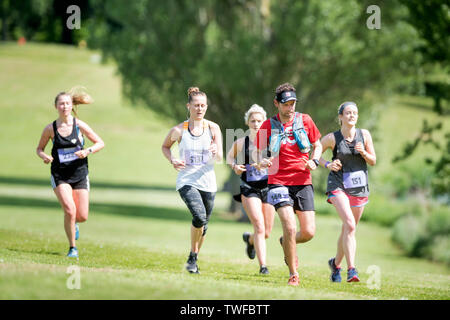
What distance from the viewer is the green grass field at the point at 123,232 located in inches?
312

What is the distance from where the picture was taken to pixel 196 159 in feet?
33.1

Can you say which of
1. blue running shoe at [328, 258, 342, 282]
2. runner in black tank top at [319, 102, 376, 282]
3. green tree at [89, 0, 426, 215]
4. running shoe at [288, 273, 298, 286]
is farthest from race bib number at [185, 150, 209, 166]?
green tree at [89, 0, 426, 215]

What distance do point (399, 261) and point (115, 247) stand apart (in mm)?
13668

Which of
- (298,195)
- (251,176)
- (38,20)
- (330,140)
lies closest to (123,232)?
(251,176)

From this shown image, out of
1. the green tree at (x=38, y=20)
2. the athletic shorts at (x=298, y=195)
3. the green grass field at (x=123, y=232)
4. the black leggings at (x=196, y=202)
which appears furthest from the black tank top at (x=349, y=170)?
the green tree at (x=38, y=20)

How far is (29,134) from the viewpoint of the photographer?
208 ft

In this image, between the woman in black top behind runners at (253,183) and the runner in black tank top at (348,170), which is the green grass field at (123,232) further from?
the runner in black tank top at (348,170)

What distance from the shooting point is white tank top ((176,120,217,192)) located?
10062mm

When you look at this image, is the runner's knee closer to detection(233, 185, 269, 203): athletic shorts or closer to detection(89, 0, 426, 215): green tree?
detection(233, 185, 269, 203): athletic shorts

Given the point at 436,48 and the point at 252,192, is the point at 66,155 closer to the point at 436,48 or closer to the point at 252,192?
the point at 252,192

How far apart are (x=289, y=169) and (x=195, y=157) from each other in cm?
146

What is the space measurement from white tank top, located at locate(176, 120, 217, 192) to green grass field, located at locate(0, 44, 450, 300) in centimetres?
126
